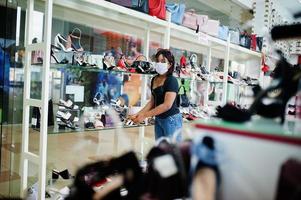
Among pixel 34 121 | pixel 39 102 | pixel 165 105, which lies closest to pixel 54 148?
pixel 34 121

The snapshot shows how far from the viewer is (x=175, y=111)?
231 centimetres

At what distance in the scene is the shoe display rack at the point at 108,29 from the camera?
1.81m

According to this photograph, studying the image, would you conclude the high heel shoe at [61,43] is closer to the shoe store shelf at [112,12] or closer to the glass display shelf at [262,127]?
the shoe store shelf at [112,12]

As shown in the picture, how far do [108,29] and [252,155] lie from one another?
2.63 m

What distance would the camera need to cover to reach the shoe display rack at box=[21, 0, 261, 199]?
181 centimetres

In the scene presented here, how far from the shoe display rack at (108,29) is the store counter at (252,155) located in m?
0.67

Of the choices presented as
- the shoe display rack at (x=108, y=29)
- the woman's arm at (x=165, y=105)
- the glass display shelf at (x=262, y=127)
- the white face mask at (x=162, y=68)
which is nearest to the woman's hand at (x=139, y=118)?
the woman's arm at (x=165, y=105)

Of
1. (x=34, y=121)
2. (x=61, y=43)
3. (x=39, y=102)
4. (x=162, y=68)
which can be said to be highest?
(x=61, y=43)

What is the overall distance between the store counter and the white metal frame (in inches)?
62.9

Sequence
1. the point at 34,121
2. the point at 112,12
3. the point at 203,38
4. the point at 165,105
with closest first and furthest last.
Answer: the point at 34,121
the point at 165,105
the point at 112,12
the point at 203,38

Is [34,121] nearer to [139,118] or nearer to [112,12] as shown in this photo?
[139,118]

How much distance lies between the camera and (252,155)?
0.33 metres

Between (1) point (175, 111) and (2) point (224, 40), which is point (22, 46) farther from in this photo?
(2) point (224, 40)

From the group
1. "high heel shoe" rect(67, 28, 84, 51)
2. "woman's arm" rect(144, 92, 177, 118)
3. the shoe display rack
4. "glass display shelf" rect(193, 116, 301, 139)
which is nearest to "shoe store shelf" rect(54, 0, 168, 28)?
the shoe display rack
